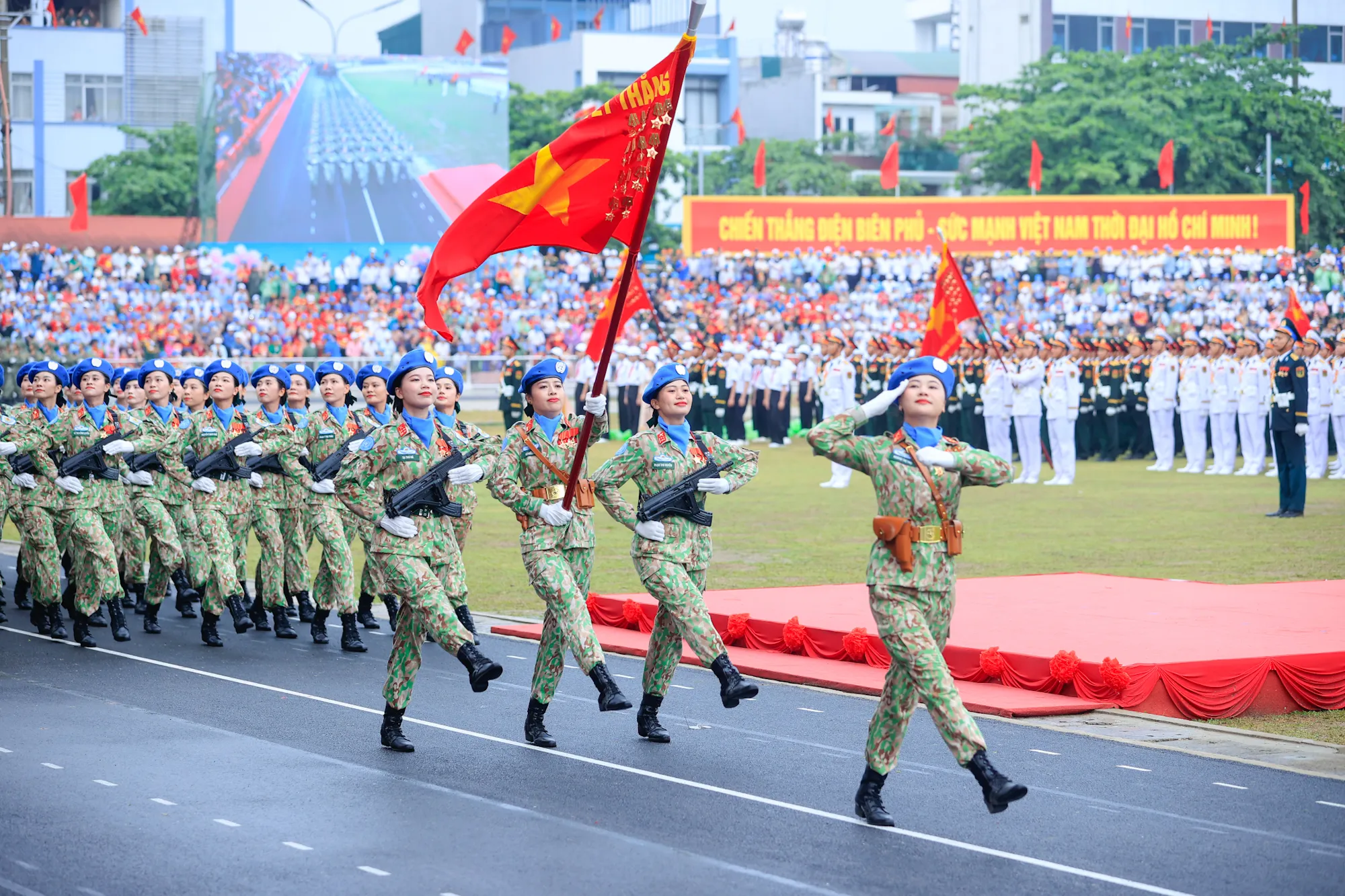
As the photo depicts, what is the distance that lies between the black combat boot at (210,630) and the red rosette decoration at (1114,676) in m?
5.78

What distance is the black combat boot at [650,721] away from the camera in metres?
8.40

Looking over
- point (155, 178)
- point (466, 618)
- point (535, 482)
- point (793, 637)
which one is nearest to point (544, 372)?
point (535, 482)

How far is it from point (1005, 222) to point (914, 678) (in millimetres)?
38402

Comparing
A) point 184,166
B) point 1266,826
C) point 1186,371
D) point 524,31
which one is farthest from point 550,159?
point 524,31

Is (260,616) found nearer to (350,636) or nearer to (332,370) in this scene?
(350,636)

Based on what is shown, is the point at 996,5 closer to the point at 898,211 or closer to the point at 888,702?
the point at 898,211

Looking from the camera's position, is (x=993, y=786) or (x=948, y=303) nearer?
(x=993, y=786)

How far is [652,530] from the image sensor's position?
8062mm

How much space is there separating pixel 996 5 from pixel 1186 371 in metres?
50.5

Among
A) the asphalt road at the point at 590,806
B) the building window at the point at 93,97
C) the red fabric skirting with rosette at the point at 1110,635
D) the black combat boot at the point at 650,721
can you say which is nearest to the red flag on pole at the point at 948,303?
the red fabric skirting with rosette at the point at 1110,635

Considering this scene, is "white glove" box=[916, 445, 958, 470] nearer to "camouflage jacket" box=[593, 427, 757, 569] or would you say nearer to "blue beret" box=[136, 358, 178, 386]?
"camouflage jacket" box=[593, 427, 757, 569]

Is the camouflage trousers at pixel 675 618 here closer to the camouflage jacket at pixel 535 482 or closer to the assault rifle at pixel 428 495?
the camouflage jacket at pixel 535 482

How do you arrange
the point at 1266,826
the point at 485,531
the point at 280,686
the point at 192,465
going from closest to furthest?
the point at 1266,826 < the point at 280,686 < the point at 192,465 < the point at 485,531

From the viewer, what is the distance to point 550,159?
8.62 metres
